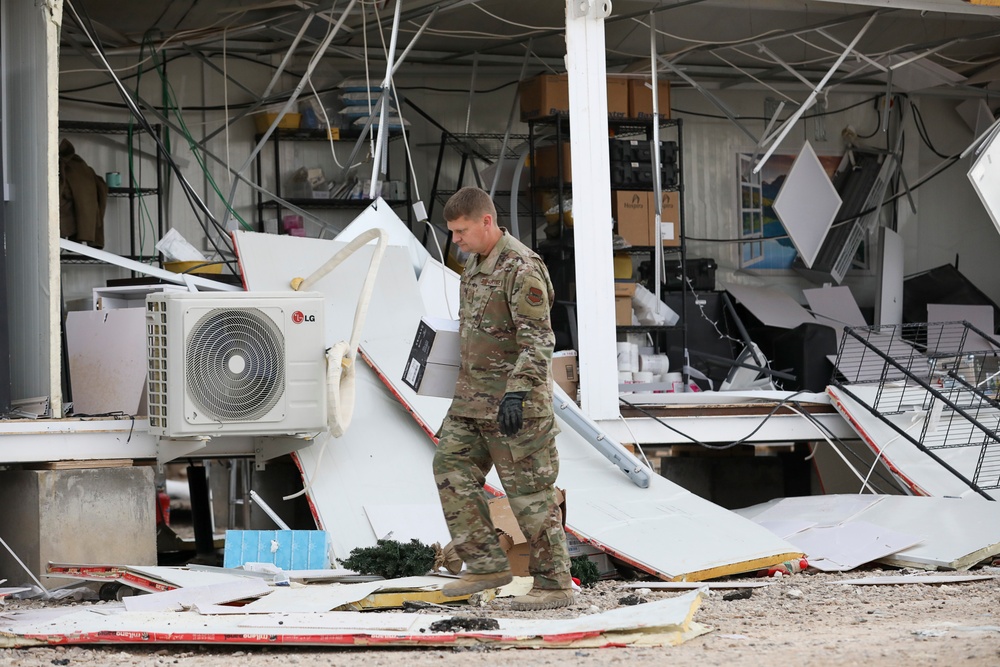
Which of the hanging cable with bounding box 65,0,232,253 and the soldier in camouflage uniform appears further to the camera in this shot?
the hanging cable with bounding box 65,0,232,253

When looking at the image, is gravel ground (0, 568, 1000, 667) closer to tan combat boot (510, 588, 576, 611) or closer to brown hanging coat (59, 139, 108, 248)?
tan combat boot (510, 588, 576, 611)

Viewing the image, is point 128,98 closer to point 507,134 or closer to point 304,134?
point 304,134

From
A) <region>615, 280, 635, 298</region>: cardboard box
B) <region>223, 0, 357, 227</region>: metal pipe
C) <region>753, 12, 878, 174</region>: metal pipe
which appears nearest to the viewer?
<region>223, 0, 357, 227</region>: metal pipe

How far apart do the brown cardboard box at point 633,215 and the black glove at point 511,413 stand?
5531 mm

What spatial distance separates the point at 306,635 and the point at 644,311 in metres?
6.23

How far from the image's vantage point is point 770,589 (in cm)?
570

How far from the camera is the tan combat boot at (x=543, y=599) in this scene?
4.79m

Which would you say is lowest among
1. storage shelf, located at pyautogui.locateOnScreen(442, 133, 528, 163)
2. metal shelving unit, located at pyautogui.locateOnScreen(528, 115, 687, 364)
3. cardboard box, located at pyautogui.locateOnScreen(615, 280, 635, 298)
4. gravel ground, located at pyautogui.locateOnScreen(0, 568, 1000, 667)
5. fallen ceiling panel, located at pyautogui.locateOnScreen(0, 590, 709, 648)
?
gravel ground, located at pyautogui.locateOnScreen(0, 568, 1000, 667)

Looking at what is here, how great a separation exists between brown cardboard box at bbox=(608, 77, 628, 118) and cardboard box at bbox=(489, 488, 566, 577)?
5.00 meters

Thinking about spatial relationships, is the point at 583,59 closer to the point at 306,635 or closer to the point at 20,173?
the point at 20,173

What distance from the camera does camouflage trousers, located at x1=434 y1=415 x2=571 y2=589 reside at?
478 cm

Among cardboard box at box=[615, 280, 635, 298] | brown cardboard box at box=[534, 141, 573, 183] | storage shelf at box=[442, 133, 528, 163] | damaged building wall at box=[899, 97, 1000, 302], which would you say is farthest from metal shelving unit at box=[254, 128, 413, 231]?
damaged building wall at box=[899, 97, 1000, 302]

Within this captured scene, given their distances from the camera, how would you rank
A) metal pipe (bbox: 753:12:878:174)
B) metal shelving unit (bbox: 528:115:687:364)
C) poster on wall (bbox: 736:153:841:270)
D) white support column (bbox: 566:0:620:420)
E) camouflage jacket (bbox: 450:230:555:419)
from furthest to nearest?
poster on wall (bbox: 736:153:841:270), metal shelving unit (bbox: 528:115:687:364), metal pipe (bbox: 753:12:878:174), white support column (bbox: 566:0:620:420), camouflage jacket (bbox: 450:230:555:419)

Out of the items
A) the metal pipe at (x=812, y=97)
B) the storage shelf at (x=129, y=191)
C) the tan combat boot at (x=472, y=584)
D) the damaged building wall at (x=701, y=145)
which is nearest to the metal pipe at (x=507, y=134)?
the damaged building wall at (x=701, y=145)
